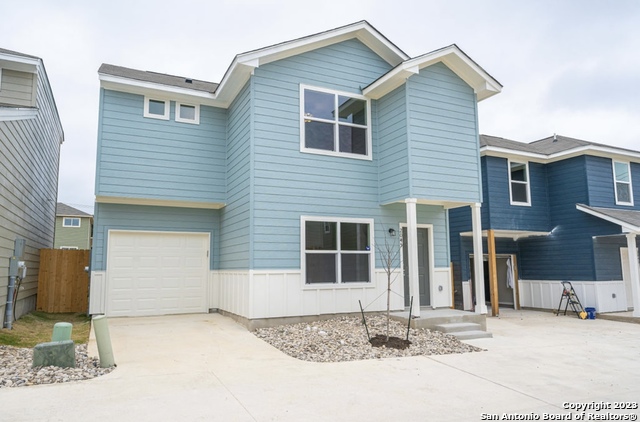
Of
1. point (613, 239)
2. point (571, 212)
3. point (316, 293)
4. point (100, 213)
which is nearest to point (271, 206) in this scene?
point (316, 293)

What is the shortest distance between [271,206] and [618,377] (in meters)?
6.15

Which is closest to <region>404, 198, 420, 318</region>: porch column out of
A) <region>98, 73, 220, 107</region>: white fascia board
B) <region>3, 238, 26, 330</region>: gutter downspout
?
<region>98, 73, 220, 107</region>: white fascia board

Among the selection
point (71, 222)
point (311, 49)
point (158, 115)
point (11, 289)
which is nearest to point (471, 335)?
point (311, 49)

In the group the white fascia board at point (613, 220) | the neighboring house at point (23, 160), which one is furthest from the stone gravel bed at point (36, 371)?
the white fascia board at point (613, 220)

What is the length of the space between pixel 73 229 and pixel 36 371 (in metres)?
25.5

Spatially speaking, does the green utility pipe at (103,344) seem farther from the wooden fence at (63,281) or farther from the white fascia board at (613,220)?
the white fascia board at (613,220)

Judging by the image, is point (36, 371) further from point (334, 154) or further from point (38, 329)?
point (334, 154)

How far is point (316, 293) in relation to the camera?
8.94 metres

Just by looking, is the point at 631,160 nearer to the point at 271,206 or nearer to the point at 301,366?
the point at 271,206

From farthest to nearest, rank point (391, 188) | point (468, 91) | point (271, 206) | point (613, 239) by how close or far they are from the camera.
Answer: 1. point (613, 239)
2. point (468, 91)
3. point (391, 188)
4. point (271, 206)

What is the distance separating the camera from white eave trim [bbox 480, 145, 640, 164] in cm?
1274

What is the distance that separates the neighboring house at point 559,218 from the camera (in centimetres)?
1266

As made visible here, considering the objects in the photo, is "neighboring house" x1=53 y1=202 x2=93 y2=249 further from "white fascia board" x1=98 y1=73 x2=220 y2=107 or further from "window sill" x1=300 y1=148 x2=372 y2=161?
"window sill" x1=300 y1=148 x2=372 y2=161

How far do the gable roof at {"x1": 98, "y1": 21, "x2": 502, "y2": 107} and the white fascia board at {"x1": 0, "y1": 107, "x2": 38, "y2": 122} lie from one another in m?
2.43
